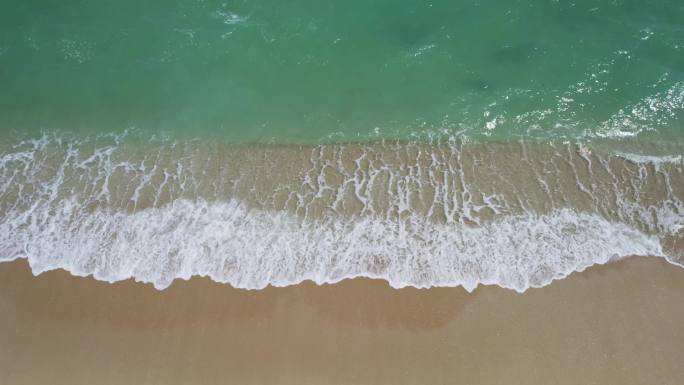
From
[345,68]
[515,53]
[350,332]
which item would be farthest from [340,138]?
[515,53]

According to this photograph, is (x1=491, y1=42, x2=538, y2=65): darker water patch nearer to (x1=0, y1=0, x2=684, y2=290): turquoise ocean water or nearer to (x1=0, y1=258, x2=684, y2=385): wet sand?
(x1=0, y1=0, x2=684, y2=290): turquoise ocean water

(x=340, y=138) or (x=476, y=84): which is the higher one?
(x=476, y=84)

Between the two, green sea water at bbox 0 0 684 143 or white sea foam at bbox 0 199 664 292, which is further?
green sea water at bbox 0 0 684 143

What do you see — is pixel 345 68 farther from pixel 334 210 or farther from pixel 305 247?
pixel 305 247

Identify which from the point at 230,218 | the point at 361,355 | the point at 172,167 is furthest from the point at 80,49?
the point at 361,355

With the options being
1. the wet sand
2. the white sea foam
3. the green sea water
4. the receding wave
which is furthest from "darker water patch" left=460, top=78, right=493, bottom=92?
the wet sand
